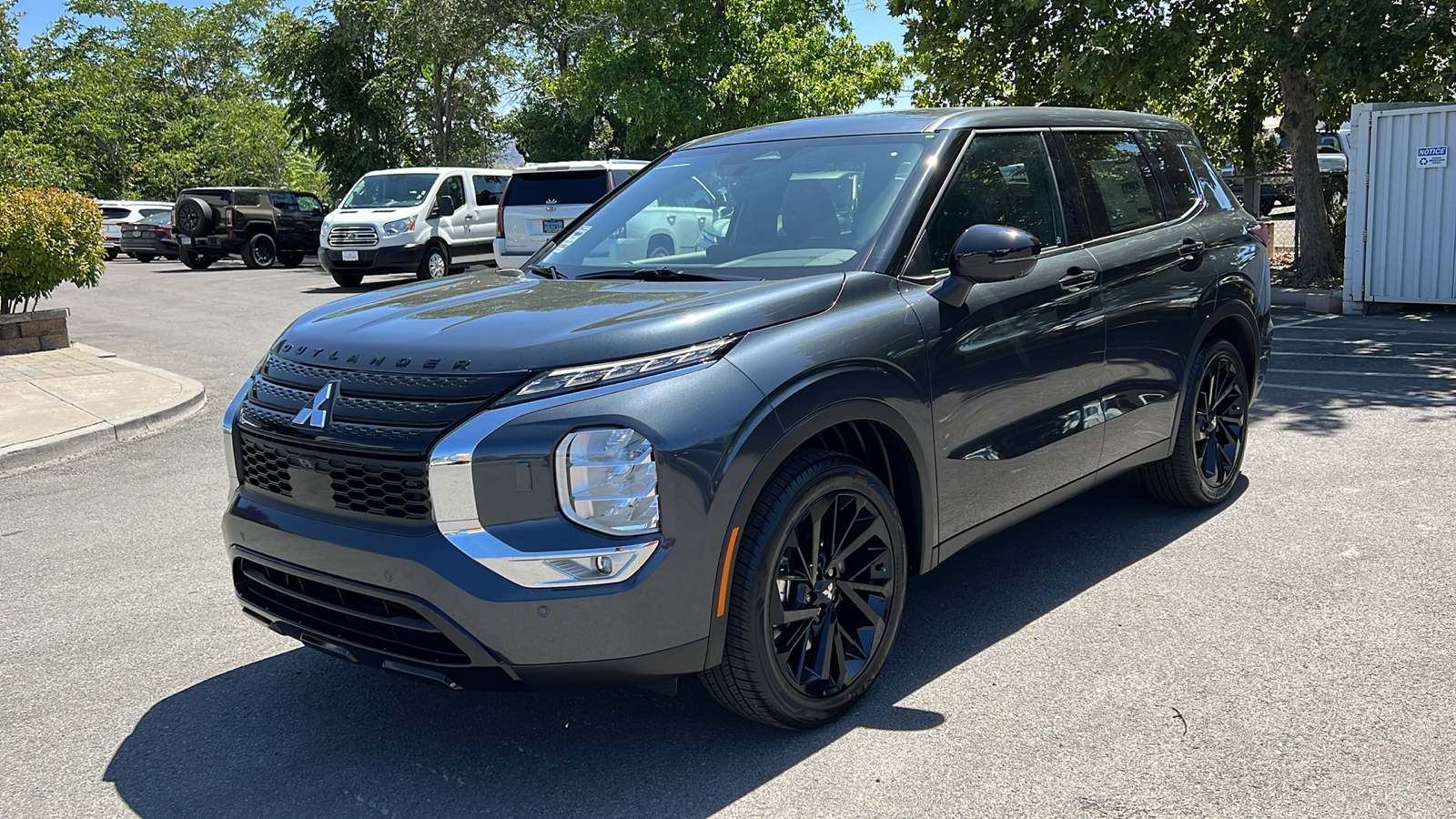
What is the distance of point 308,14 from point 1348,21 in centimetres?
2893

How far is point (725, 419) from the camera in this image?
316 centimetres

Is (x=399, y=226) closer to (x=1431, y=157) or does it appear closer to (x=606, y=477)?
(x=1431, y=157)

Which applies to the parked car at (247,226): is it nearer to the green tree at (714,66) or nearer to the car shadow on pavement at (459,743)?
the green tree at (714,66)

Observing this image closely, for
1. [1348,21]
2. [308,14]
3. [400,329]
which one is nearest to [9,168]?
[308,14]

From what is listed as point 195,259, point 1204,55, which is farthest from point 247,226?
point 1204,55

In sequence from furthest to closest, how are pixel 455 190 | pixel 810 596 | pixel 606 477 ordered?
pixel 455 190, pixel 810 596, pixel 606 477

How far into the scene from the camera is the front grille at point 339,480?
3133 mm

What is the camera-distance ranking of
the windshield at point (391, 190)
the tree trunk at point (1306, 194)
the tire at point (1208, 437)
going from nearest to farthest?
the tire at point (1208, 437), the tree trunk at point (1306, 194), the windshield at point (391, 190)

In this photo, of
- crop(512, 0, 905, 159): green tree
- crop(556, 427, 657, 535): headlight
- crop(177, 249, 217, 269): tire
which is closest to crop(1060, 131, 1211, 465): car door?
crop(556, 427, 657, 535): headlight

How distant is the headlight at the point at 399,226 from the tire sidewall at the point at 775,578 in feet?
58.1

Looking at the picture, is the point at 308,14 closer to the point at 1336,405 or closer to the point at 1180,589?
the point at 1336,405

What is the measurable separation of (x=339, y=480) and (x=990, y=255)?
6.88 ft

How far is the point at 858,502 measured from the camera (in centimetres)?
362

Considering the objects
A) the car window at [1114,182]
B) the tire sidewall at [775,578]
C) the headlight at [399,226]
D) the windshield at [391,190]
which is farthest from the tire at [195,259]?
the tire sidewall at [775,578]
